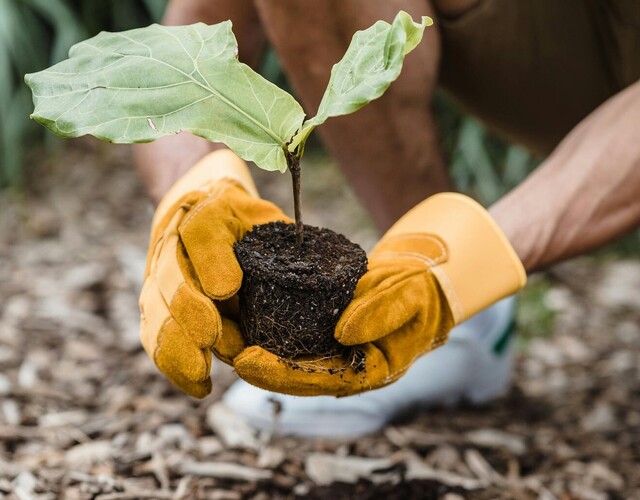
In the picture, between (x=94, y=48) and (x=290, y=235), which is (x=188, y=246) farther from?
(x=94, y=48)

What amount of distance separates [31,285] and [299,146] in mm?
1397

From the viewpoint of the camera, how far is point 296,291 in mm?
920

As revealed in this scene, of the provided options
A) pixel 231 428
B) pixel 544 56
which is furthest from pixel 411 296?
pixel 544 56

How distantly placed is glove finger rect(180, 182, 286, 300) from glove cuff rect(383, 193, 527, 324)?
0.25 m

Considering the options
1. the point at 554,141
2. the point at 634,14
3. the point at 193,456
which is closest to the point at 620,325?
the point at 554,141

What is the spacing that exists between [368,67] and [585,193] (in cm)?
48

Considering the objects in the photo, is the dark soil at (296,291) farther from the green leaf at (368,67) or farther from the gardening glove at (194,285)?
the green leaf at (368,67)

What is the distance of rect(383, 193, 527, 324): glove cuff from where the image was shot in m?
1.05

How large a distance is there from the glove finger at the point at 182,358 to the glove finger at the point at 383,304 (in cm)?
17

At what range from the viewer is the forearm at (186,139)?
52.7 inches

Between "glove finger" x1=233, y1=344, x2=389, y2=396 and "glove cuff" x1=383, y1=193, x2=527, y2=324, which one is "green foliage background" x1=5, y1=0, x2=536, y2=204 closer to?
"glove cuff" x1=383, y1=193, x2=527, y2=324

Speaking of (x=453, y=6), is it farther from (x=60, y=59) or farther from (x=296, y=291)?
(x=60, y=59)

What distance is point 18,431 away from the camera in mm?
1354

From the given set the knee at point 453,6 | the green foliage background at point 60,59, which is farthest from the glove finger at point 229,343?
the green foliage background at point 60,59
